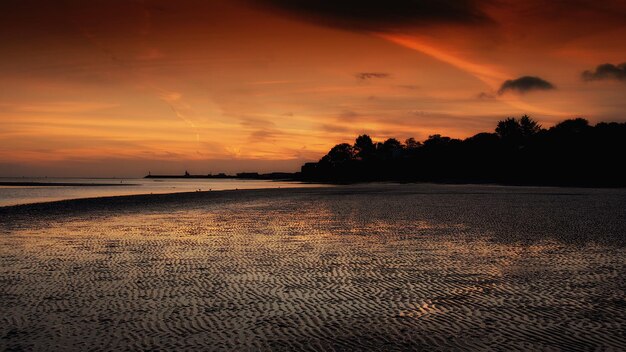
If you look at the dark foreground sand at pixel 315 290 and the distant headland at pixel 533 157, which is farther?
the distant headland at pixel 533 157

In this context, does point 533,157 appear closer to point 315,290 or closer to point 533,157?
point 533,157

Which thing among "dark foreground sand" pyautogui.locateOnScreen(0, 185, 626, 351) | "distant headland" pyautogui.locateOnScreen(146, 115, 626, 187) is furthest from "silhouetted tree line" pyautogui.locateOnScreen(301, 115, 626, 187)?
"dark foreground sand" pyautogui.locateOnScreen(0, 185, 626, 351)

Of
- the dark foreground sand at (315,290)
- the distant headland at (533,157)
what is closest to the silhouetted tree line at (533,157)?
the distant headland at (533,157)

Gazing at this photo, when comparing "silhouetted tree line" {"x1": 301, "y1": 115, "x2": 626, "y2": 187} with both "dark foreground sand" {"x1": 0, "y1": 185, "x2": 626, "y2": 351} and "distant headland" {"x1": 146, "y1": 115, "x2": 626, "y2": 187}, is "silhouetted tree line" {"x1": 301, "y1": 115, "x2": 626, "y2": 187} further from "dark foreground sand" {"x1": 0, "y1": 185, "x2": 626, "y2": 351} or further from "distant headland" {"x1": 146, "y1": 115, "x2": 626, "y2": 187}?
"dark foreground sand" {"x1": 0, "y1": 185, "x2": 626, "y2": 351}

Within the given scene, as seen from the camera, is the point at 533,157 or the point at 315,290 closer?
the point at 315,290

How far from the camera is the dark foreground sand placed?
6.78 m

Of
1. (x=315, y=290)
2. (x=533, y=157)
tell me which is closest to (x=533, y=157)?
(x=533, y=157)

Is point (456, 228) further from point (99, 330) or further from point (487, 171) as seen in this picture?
point (487, 171)

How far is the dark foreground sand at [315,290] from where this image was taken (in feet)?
22.2

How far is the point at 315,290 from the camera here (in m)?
9.61

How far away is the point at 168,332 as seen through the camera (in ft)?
23.0

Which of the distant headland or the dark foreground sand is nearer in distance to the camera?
the dark foreground sand

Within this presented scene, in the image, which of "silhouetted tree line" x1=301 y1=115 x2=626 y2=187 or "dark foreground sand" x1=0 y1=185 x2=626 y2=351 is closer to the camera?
"dark foreground sand" x1=0 y1=185 x2=626 y2=351

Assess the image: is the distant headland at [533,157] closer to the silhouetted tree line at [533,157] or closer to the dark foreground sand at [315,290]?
the silhouetted tree line at [533,157]
